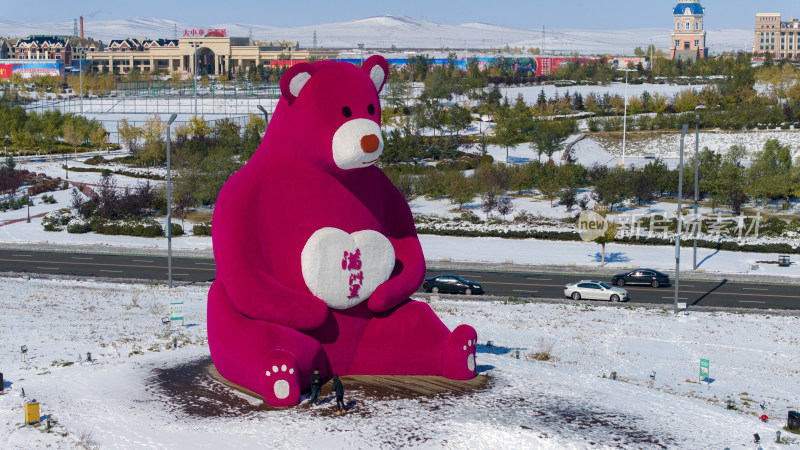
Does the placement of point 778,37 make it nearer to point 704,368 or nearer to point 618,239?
point 618,239

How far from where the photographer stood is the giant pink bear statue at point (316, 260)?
585 inches

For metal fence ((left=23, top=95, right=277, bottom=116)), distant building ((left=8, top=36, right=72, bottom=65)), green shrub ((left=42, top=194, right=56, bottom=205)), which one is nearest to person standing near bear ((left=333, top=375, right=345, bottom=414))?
green shrub ((left=42, top=194, right=56, bottom=205))

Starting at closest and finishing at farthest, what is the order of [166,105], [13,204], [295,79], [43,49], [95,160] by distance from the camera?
[295,79]
[13,204]
[95,160]
[166,105]
[43,49]

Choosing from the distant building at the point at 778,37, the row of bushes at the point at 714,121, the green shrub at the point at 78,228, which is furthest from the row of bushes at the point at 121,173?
the distant building at the point at 778,37

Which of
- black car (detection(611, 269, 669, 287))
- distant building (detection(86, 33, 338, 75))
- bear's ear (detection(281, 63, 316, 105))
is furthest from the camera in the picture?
distant building (detection(86, 33, 338, 75))

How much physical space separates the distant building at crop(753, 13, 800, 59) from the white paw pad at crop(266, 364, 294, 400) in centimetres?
19346

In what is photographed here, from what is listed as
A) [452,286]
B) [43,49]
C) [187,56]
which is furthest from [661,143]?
[43,49]

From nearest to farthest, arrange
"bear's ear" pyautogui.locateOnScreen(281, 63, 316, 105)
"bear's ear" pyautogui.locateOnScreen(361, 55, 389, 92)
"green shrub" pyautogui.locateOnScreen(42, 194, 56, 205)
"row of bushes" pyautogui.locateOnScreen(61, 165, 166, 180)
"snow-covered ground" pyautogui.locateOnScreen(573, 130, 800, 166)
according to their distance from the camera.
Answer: "bear's ear" pyautogui.locateOnScreen(281, 63, 316, 105) < "bear's ear" pyautogui.locateOnScreen(361, 55, 389, 92) < "green shrub" pyautogui.locateOnScreen(42, 194, 56, 205) < "row of bushes" pyautogui.locateOnScreen(61, 165, 166, 180) < "snow-covered ground" pyautogui.locateOnScreen(573, 130, 800, 166)

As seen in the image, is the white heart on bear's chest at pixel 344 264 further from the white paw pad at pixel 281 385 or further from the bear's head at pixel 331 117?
the white paw pad at pixel 281 385

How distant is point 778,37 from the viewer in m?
194

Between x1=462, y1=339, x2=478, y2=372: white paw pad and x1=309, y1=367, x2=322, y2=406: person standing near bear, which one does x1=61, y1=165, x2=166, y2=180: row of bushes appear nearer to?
x1=462, y1=339, x2=478, y2=372: white paw pad

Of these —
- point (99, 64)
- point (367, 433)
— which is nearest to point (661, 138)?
point (367, 433)

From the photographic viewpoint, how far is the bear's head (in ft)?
49.2

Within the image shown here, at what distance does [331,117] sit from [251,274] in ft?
10.1
